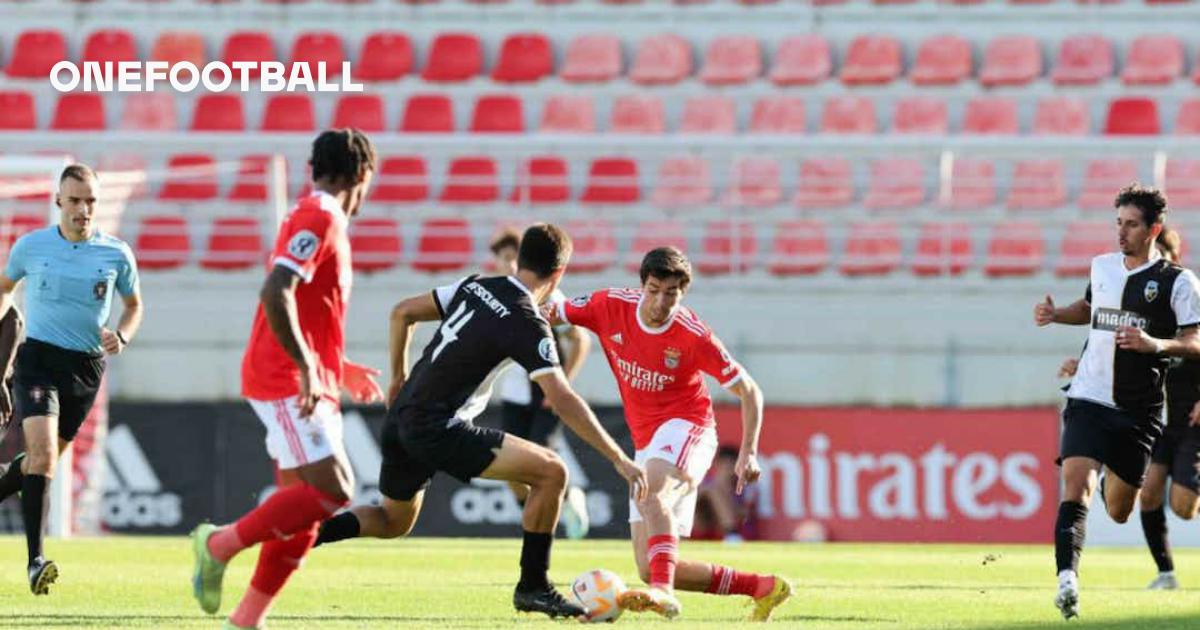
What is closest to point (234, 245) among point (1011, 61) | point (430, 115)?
point (430, 115)

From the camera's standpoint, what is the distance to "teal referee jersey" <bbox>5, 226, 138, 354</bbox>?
10.8 m

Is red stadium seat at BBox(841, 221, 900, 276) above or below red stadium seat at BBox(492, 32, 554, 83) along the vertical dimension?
below

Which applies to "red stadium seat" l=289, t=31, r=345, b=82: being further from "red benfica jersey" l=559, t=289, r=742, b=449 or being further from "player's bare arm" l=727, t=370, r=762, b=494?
"player's bare arm" l=727, t=370, r=762, b=494

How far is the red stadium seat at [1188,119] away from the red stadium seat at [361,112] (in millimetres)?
8997

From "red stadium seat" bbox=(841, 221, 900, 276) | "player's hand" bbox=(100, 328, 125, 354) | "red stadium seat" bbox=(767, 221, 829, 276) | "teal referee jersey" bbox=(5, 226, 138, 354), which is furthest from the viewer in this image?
"red stadium seat" bbox=(767, 221, 829, 276)

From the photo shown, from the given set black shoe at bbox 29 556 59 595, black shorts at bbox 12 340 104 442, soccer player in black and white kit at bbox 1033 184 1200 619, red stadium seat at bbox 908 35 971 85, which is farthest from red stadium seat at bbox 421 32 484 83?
soccer player in black and white kit at bbox 1033 184 1200 619

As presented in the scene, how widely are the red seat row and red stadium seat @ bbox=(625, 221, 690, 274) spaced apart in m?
3.72

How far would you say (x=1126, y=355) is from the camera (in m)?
10.1

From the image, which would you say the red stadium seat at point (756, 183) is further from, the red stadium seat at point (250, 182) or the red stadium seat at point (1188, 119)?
the red stadium seat at point (250, 182)

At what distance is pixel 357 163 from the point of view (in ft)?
25.1

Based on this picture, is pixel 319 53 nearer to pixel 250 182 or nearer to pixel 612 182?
pixel 250 182

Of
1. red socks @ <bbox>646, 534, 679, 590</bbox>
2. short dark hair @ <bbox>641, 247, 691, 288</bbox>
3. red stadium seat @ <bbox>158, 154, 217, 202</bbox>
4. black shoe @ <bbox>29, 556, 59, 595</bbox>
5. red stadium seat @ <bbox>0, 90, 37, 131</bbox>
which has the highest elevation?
red stadium seat @ <bbox>0, 90, 37, 131</bbox>

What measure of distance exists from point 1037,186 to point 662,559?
14.5 m

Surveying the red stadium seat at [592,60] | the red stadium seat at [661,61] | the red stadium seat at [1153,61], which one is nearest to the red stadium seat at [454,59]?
the red stadium seat at [592,60]
